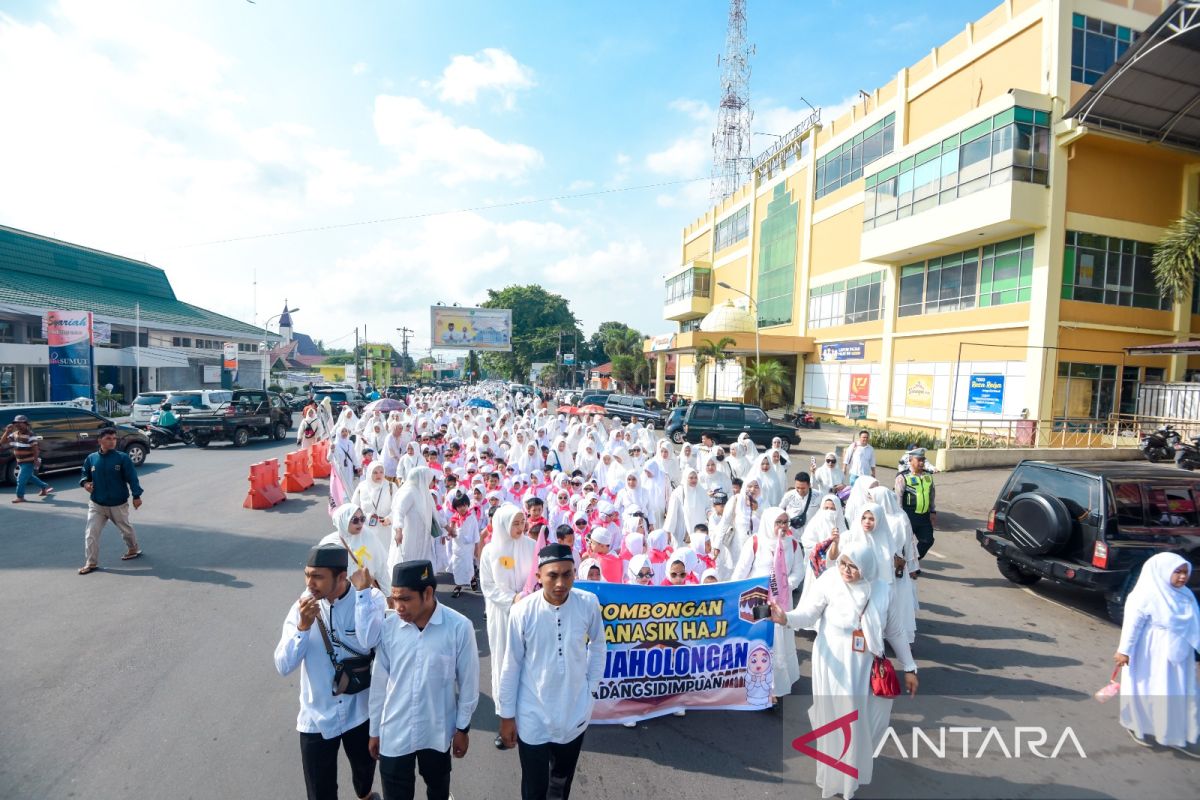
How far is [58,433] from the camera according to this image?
11867 mm

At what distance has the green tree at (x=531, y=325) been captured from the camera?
2537 inches

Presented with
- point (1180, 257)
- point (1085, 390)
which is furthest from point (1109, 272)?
point (1085, 390)

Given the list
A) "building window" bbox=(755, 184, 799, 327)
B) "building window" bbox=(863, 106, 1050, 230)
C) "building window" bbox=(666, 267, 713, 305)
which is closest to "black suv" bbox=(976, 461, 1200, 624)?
"building window" bbox=(863, 106, 1050, 230)

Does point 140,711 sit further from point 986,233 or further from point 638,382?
point 638,382

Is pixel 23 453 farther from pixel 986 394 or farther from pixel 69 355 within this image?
pixel 986 394

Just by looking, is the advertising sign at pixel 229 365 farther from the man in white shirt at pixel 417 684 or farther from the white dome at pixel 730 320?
the man in white shirt at pixel 417 684

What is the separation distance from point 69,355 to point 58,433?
1275cm

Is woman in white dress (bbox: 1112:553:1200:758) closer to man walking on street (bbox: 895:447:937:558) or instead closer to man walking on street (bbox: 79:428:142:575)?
man walking on street (bbox: 895:447:937:558)

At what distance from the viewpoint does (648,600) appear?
165 inches

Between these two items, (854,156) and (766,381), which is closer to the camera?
(854,156)

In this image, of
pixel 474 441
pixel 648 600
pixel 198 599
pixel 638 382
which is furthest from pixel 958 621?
pixel 638 382

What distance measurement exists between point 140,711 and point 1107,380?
25233mm

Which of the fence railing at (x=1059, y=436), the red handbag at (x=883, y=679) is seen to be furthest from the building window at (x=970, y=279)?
the red handbag at (x=883, y=679)

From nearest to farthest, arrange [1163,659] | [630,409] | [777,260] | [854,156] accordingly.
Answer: [1163,659] → [630,409] → [854,156] → [777,260]
